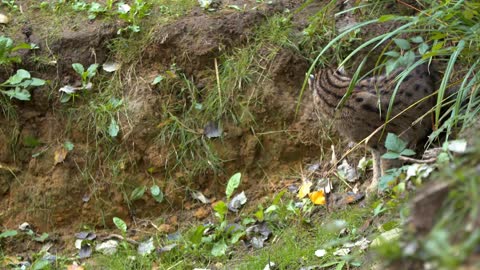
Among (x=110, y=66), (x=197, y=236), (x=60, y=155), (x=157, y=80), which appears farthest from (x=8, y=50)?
(x=197, y=236)

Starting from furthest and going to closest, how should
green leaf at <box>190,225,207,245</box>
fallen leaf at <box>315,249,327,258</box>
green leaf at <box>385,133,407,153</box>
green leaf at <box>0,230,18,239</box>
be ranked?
green leaf at <box>0,230,18,239</box> < green leaf at <box>190,225,207,245</box> < fallen leaf at <box>315,249,327,258</box> < green leaf at <box>385,133,407,153</box>

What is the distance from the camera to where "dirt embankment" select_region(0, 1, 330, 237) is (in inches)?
238

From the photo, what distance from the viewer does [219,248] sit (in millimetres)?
5309

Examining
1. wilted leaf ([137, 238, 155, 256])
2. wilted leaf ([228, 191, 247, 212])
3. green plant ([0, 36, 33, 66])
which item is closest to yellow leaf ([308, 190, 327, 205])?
wilted leaf ([228, 191, 247, 212])

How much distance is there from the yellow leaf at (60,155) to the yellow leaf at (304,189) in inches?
74.3

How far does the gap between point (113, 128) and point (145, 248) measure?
104 centimetres

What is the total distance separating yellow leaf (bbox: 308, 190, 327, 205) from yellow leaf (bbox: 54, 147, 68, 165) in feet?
6.59

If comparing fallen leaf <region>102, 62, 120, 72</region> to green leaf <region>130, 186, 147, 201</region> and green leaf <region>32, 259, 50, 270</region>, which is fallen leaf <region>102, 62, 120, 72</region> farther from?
green leaf <region>32, 259, 50, 270</region>

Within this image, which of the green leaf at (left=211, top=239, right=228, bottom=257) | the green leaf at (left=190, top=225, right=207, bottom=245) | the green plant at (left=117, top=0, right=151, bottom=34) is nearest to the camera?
the green leaf at (left=211, top=239, right=228, bottom=257)

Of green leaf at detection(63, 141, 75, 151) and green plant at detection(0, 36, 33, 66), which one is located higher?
green plant at detection(0, 36, 33, 66)

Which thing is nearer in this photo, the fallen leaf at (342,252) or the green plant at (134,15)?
the fallen leaf at (342,252)

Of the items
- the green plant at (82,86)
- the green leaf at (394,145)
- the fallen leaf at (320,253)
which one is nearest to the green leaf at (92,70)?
the green plant at (82,86)

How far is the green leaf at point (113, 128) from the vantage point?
238 inches

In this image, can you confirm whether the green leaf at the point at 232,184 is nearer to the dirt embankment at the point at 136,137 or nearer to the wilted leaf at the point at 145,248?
the dirt embankment at the point at 136,137
